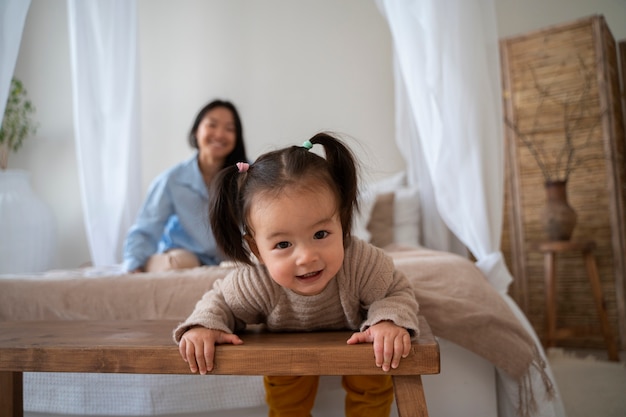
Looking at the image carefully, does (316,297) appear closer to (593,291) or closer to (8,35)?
(8,35)

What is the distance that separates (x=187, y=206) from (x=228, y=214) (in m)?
0.97

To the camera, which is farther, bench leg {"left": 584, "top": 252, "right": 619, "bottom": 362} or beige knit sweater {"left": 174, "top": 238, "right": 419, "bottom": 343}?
bench leg {"left": 584, "top": 252, "right": 619, "bottom": 362}

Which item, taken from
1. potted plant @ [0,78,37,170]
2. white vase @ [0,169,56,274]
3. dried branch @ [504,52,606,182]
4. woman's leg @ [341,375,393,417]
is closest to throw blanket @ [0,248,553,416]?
woman's leg @ [341,375,393,417]

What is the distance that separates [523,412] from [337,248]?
0.65 meters

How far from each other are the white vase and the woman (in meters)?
0.66

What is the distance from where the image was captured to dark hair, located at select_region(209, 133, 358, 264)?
0.84m

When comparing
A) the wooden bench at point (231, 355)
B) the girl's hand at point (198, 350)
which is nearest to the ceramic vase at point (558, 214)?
the wooden bench at point (231, 355)

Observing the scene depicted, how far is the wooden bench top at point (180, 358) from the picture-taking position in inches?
28.3

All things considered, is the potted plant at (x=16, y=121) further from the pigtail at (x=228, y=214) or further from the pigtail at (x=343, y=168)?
the pigtail at (x=343, y=168)

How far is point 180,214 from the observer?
183cm

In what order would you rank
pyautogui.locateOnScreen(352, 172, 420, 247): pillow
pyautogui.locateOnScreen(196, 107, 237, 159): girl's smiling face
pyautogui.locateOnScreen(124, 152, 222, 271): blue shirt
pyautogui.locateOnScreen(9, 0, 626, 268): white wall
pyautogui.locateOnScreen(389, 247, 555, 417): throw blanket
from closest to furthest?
pyautogui.locateOnScreen(389, 247, 555, 417): throw blanket, pyautogui.locateOnScreen(124, 152, 222, 271): blue shirt, pyautogui.locateOnScreen(196, 107, 237, 159): girl's smiling face, pyautogui.locateOnScreen(352, 172, 420, 247): pillow, pyautogui.locateOnScreen(9, 0, 626, 268): white wall

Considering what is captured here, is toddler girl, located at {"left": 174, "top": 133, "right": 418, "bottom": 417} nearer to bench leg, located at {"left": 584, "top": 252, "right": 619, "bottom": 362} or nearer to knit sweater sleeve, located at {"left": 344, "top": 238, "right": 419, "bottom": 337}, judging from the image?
knit sweater sleeve, located at {"left": 344, "top": 238, "right": 419, "bottom": 337}

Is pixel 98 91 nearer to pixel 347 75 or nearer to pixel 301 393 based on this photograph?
pixel 347 75

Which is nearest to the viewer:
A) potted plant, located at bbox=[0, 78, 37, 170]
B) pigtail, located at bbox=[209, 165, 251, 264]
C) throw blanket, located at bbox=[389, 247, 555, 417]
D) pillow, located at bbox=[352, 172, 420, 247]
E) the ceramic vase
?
pigtail, located at bbox=[209, 165, 251, 264]
